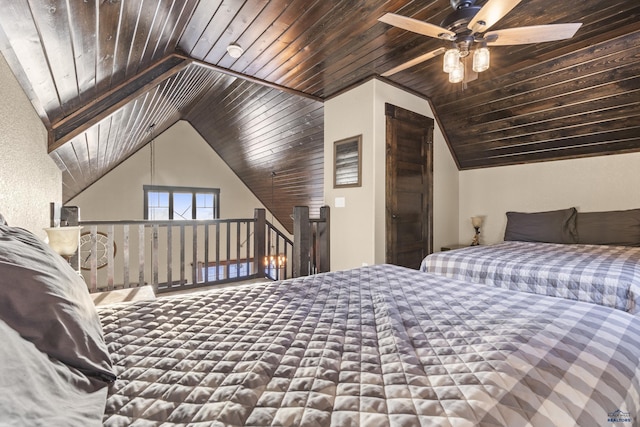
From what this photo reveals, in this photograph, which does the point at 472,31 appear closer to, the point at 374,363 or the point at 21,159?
the point at 374,363

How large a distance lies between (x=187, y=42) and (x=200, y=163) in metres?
4.48

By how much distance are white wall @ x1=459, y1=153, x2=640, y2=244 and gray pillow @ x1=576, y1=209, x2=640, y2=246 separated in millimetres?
219

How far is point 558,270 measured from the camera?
1.97m

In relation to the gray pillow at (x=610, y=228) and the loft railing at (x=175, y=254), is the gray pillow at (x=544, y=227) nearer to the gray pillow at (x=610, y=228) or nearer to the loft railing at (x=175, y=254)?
the gray pillow at (x=610, y=228)

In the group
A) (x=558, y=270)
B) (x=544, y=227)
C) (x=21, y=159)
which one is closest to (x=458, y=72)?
(x=558, y=270)

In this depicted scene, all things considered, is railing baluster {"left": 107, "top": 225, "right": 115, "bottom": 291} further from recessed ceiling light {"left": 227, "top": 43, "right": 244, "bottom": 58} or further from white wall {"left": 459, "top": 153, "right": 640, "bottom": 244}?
white wall {"left": 459, "top": 153, "right": 640, "bottom": 244}

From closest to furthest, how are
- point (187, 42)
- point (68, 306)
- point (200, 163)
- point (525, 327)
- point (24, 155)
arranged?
point (68, 306), point (525, 327), point (24, 155), point (187, 42), point (200, 163)

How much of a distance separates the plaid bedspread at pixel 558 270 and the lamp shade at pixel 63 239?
2732 mm

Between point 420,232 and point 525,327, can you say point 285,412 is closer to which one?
point 525,327

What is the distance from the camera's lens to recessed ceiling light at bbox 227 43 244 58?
97.1 inches

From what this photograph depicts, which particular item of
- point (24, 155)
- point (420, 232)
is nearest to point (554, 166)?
point (420, 232)

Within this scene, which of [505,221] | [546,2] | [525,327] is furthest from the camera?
[505,221]

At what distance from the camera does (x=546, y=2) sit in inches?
77.0

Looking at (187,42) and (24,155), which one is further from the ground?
(187,42)
